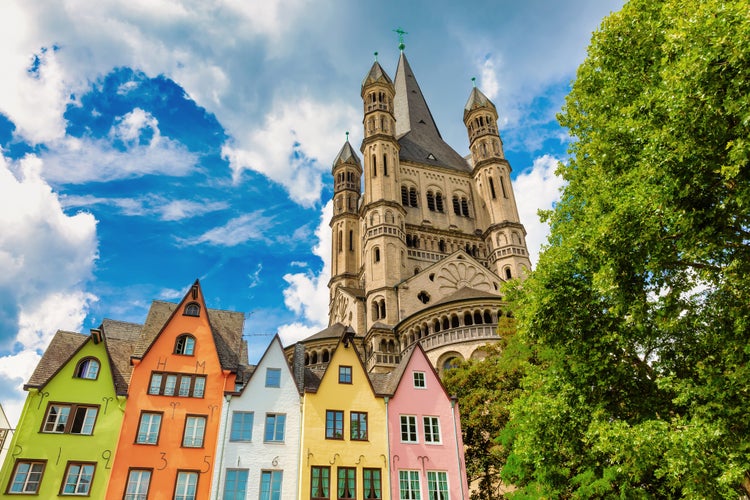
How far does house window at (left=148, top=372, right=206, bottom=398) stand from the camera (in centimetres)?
2119

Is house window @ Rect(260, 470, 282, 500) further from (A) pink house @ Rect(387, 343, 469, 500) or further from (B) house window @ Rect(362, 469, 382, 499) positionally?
(A) pink house @ Rect(387, 343, 469, 500)

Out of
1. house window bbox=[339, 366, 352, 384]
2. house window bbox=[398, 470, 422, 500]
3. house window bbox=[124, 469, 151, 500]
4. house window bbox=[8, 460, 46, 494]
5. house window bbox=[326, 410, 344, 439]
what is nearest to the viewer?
house window bbox=[8, 460, 46, 494]

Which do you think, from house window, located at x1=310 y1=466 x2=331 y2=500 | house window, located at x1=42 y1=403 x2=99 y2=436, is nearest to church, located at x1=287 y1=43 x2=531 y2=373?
house window, located at x1=310 y1=466 x2=331 y2=500

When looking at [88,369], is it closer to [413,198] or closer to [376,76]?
[413,198]

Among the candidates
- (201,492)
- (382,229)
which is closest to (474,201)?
(382,229)

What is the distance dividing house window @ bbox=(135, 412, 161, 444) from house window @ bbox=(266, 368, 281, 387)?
4585mm

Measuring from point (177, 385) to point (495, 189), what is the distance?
44.0 meters

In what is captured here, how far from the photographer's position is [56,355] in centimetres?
2130

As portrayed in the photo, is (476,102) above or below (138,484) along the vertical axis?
above

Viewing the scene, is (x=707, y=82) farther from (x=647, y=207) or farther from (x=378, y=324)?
(x=378, y=324)

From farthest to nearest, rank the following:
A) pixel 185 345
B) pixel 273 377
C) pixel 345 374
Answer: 1. pixel 345 374
2. pixel 185 345
3. pixel 273 377

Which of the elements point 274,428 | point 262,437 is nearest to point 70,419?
point 262,437

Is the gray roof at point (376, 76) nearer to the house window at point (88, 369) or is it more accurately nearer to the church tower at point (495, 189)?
the church tower at point (495, 189)

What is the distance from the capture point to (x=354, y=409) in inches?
864
